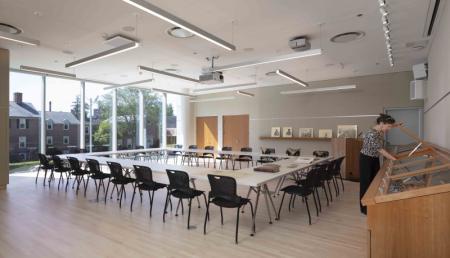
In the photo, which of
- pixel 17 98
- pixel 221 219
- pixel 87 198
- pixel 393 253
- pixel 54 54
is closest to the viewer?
pixel 393 253

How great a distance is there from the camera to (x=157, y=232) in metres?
3.72

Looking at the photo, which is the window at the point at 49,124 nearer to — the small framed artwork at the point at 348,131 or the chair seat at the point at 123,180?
the chair seat at the point at 123,180

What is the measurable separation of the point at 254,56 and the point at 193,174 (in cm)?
376

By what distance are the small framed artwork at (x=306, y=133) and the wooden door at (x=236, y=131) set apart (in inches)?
98.9

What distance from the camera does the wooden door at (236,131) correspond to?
12.1 m

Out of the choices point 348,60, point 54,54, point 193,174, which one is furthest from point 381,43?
point 54,54

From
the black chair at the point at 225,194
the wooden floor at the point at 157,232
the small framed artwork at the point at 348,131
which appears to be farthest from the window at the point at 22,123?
the small framed artwork at the point at 348,131

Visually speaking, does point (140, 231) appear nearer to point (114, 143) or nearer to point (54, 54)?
point (54, 54)

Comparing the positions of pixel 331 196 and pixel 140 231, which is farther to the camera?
pixel 331 196

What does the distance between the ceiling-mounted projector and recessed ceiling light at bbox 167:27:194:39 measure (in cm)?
203

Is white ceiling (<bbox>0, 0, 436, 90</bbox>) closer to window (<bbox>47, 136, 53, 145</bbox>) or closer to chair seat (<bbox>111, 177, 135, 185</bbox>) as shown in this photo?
window (<bbox>47, 136, 53, 145</bbox>)

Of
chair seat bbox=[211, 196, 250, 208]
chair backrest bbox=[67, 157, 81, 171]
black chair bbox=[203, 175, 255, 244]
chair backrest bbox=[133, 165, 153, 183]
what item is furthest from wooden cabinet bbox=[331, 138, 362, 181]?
chair backrest bbox=[67, 157, 81, 171]

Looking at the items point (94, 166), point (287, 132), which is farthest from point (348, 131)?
point (94, 166)

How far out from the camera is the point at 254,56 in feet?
22.1
